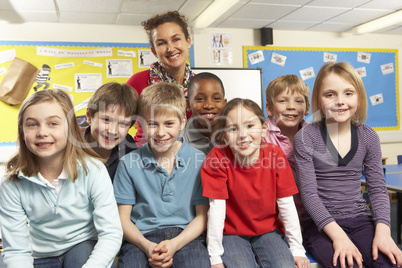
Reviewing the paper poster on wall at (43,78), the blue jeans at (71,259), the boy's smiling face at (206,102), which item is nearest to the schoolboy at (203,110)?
the boy's smiling face at (206,102)

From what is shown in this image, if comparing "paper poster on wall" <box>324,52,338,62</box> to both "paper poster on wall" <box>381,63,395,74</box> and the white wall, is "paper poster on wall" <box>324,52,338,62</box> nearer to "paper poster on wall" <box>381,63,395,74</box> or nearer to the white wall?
the white wall

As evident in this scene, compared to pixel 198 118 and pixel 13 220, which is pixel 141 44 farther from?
pixel 13 220

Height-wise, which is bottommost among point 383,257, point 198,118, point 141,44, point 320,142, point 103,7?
point 383,257

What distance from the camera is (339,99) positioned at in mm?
1430

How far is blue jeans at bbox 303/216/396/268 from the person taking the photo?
1236 millimetres

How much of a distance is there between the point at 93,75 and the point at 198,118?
9.35 feet

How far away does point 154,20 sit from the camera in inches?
75.1

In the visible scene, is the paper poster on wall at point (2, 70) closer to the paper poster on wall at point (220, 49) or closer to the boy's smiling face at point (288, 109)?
the paper poster on wall at point (220, 49)

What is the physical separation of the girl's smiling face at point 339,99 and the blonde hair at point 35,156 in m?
1.05

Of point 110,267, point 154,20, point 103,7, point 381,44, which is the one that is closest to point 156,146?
point 110,267

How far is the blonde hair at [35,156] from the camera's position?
1.23m

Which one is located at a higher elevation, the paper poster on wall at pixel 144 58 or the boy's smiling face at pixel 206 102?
the paper poster on wall at pixel 144 58

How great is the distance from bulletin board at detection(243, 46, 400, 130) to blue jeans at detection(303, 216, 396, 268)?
364cm

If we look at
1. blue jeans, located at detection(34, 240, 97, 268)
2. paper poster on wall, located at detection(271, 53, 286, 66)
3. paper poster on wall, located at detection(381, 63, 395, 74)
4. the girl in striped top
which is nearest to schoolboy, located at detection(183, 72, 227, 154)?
the girl in striped top
